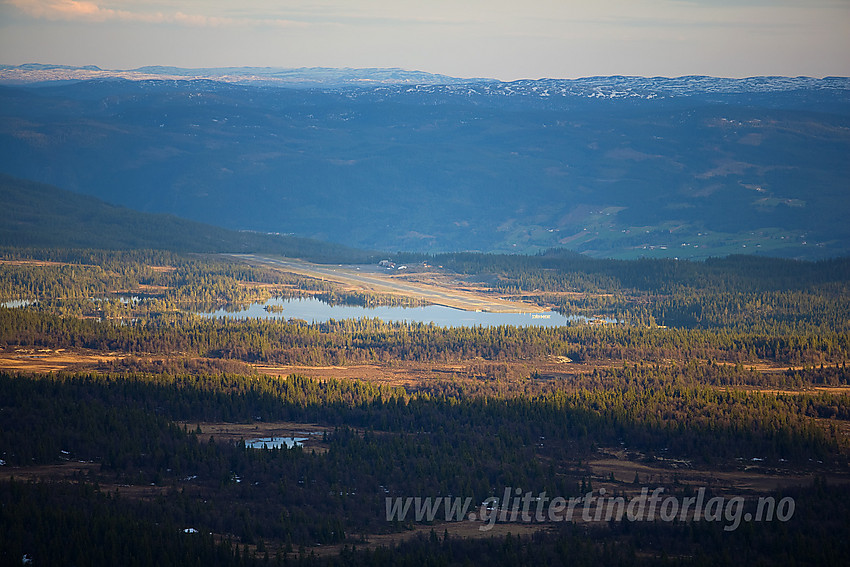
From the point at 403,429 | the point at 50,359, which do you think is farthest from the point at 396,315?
the point at 403,429

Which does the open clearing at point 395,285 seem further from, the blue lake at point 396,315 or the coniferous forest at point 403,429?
the coniferous forest at point 403,429

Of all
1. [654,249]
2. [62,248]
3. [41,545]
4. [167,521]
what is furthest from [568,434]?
[654,249]

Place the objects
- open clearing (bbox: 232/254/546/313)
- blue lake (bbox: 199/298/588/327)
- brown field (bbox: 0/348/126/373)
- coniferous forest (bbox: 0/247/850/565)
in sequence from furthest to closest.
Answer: open clearing (bbox: 232/254/546/313), blue lake (bbox: 199/298/588/327), brown field (bbox: 0/348/126/373), coniferous forest (bbox: 0/247/850/565)

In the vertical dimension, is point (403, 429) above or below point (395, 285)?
above

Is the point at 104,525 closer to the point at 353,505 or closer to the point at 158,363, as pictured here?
the point at 353,505

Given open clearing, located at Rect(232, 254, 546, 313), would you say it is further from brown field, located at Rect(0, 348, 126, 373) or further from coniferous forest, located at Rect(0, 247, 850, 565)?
brown field, located at Rect(0, 348, 126, 373)

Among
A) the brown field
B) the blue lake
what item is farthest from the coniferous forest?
the blue lake

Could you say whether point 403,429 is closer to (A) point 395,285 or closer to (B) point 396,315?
(B) point 396,315
